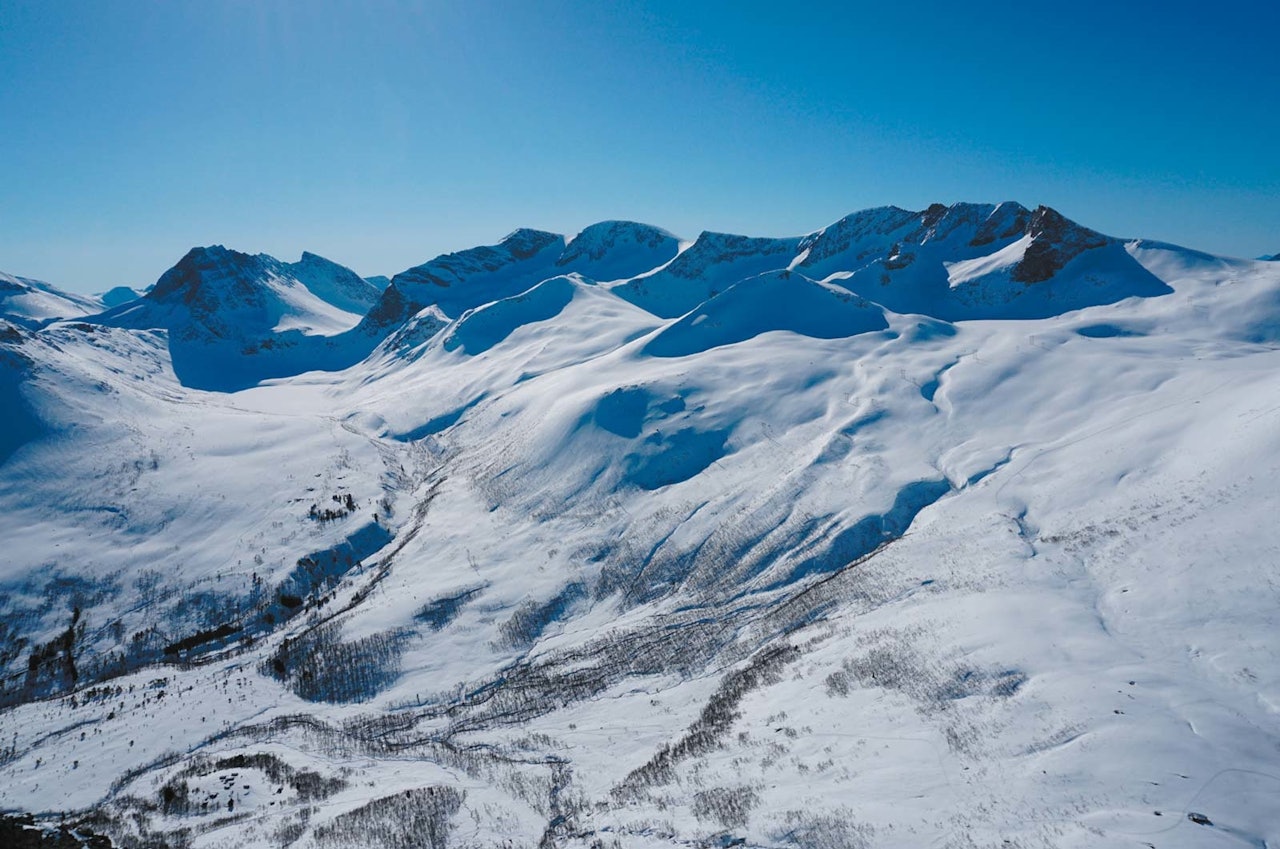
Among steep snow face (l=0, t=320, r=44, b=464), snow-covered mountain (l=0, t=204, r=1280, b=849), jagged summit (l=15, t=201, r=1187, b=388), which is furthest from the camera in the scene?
jagged summit (l=15, t=201, r=1187, b=388)

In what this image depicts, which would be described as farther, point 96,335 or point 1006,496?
point 96,335

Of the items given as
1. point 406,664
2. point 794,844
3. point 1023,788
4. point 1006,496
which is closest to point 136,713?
point 406,664

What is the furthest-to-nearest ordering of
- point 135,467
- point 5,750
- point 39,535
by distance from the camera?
point 135,467, point 39,535, point 5,750

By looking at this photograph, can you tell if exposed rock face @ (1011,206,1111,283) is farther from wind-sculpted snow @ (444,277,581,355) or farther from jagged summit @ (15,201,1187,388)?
wind-sculpted snow @ (444,277,581,355)

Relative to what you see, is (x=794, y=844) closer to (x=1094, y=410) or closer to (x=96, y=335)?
(x=1094, y=410)

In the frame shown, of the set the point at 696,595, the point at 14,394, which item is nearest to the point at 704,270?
the point at 696,595

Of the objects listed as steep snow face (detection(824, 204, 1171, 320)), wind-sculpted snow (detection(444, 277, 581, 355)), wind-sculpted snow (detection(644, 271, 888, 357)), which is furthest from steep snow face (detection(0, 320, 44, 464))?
steep snow face (detection(824, 204, 1171, 320))
